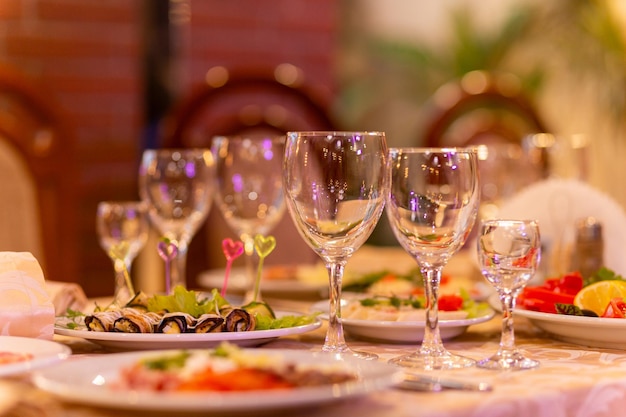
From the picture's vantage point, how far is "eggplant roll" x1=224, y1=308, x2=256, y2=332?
1.12m

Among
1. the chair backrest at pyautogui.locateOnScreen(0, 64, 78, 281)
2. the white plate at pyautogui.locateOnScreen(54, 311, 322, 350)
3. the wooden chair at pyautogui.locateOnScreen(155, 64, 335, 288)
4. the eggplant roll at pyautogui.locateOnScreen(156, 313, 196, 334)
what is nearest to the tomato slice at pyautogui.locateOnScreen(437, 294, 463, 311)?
the white plate at pyautogui.locateOnScreen(54, 311, 322, 350)

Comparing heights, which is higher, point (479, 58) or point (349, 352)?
point (479, 58)

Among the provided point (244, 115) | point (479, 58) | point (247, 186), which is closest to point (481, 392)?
point (247, 186)

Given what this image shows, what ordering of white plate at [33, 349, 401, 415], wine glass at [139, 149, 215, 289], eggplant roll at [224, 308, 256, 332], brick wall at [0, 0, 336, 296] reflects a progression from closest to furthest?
white plate at [33, 349, 401, 415] → eggplant roll at [224, 308, 256, 332] → wine glass at [139, 149, 215, 289] → brick wall at [0, 0, 336, 296]

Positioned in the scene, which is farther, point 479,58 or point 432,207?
point 479,58

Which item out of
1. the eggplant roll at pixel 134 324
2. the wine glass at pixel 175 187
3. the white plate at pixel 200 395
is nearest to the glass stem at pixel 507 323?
the white plate at pixel 200 395

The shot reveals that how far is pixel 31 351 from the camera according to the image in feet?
3.16

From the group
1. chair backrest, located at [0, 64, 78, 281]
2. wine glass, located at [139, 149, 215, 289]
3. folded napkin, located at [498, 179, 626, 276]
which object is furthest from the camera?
chair backrest, located at [0, 64, 78, 281]

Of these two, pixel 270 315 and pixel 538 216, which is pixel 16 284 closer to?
pixel 270 315

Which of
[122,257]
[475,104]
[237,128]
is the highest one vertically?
[475,104]

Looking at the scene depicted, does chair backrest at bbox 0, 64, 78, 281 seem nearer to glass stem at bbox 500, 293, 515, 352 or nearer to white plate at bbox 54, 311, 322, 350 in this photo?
white plate at bbox 54, 311, 322, 350

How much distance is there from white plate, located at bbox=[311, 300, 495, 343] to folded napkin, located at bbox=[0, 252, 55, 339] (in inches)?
14.1

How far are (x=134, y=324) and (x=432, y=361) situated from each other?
329mm

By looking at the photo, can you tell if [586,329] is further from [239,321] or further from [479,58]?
[479,58]
